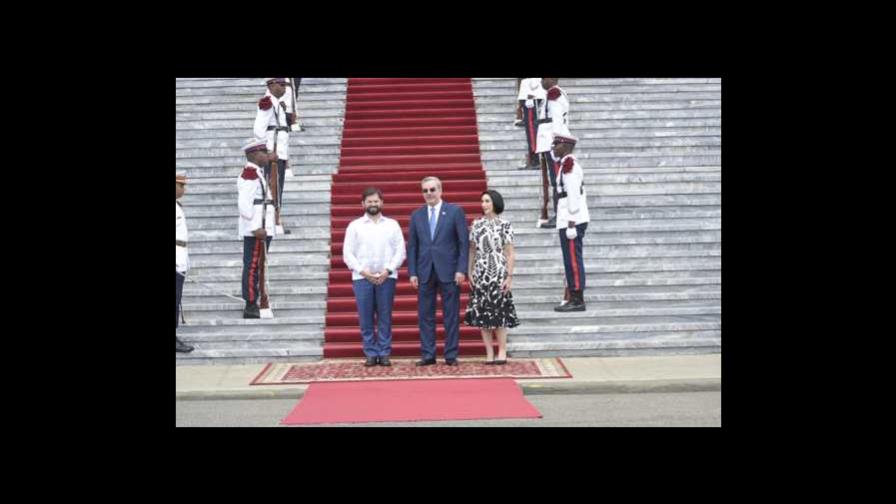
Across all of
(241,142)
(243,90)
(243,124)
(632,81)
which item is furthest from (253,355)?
(632,81)

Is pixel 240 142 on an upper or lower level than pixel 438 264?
upper

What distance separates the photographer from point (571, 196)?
8633 mm

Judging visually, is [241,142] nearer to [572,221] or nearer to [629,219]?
[629,219]

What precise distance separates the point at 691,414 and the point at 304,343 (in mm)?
3703

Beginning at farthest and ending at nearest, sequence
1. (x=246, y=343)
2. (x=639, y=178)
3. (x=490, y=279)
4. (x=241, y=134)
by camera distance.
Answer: (x=241, y=134) → (x=639, y=178) → (x=246, y=343) → (x=490, y=279)

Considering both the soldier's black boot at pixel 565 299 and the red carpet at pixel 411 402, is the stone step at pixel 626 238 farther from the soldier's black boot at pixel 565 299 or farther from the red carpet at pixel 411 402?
the red carpet at pixel 411 402

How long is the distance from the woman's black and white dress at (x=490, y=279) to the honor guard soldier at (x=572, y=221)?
0.99m

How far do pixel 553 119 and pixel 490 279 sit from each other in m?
2.79

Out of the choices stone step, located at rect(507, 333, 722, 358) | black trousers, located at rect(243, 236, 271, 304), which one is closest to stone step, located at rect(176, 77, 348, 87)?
black trousers, located at rect(243, 236, 271, 304)

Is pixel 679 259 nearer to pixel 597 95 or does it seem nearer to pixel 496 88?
pixel 597 95

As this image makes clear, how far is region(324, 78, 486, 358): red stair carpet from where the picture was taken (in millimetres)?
8547

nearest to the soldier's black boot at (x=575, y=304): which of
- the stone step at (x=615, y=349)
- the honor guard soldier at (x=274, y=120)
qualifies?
the stone step at (x=615, y=349)

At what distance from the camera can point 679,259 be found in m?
9.43

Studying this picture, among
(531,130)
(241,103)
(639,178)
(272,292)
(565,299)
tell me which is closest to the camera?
(565,299)
